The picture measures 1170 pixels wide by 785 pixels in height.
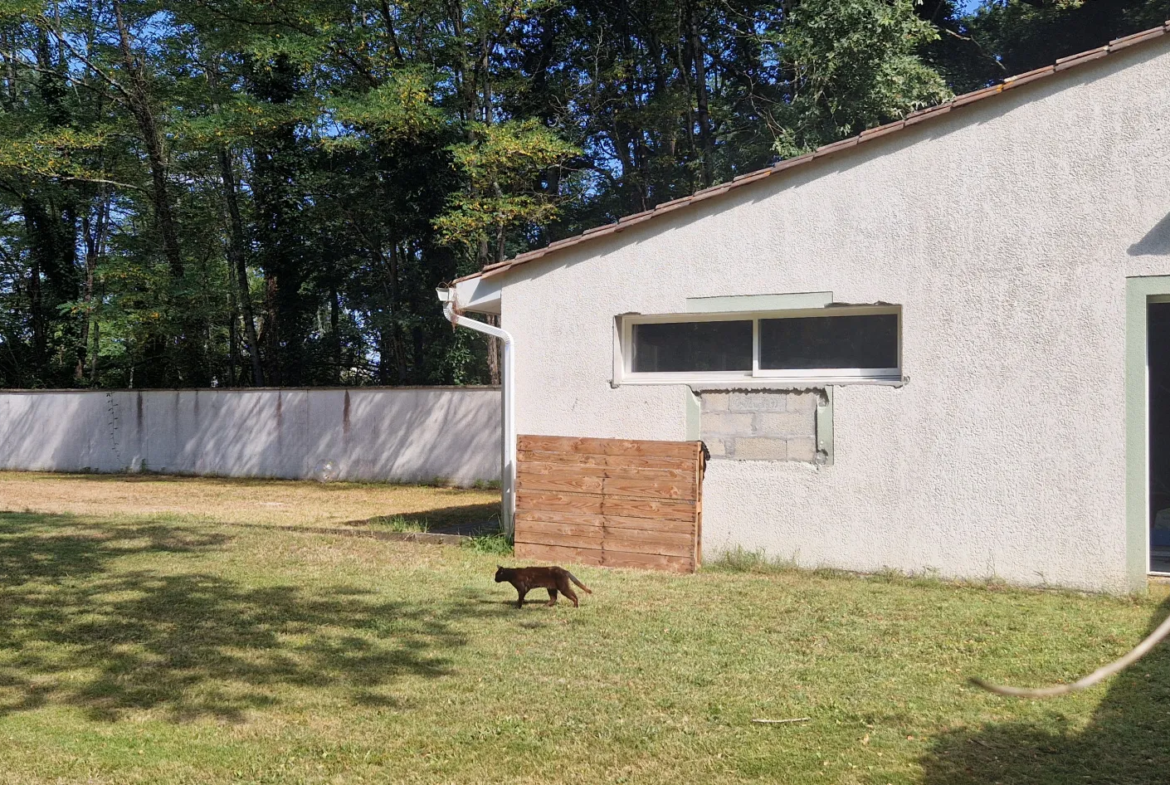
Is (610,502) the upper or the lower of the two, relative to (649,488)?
lower

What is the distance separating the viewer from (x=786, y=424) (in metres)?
9.10

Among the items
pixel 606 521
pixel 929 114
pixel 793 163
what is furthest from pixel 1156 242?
pixel 606 521

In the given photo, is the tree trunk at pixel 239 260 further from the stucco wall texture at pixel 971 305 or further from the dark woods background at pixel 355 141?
the stucco wall texture at pixel 971 305

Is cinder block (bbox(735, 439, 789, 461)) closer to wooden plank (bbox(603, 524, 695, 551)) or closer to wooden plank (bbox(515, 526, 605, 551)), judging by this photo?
wooden plank (bbox(603, 524, 695, 551))

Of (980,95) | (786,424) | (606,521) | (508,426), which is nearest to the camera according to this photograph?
(980,95)

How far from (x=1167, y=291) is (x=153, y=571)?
8.95 metres

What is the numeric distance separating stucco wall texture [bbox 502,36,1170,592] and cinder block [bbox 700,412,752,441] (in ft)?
0.75

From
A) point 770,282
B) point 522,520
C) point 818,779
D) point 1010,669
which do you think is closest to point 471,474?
point 522,520

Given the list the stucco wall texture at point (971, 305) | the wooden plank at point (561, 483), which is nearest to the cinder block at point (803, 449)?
the stucco wall texture at point (971, 305)

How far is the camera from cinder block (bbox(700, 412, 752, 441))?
30.5ft

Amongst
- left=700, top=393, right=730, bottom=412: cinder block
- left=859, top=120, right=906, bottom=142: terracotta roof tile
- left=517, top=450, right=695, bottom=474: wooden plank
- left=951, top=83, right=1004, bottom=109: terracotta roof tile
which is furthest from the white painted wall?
left=951, top=83, right=1004, bottom=109: terracotta roof tile

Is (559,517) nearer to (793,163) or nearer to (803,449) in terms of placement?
(803,449)

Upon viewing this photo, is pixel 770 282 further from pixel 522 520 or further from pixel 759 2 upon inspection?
pixel 759 2

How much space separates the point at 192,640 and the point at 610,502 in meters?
4.01
